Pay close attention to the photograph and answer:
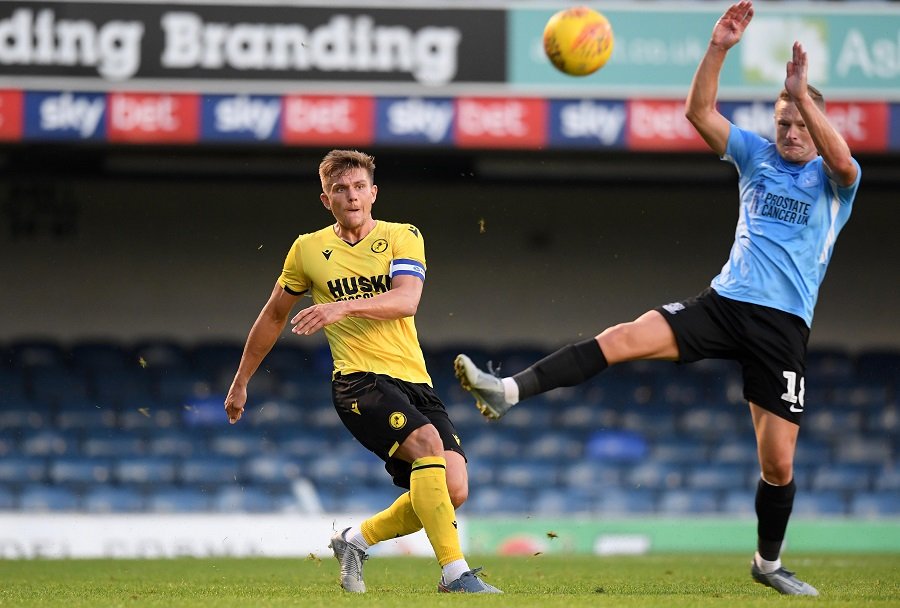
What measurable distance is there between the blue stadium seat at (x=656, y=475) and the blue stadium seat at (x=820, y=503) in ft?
3.86

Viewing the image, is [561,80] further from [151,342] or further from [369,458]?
[151,342]

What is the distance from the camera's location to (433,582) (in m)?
7.14

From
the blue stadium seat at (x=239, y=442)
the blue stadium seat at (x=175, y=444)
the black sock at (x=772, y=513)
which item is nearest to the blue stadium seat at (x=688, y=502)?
the blue stadium seat at (x=239, y=442)

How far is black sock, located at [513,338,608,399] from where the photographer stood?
5.58 metres

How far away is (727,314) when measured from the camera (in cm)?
586

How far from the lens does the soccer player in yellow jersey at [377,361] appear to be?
5.70 meters

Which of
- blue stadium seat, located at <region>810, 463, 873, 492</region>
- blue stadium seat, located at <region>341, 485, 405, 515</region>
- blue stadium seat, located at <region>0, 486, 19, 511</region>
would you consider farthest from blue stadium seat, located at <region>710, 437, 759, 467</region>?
blue stadium seat, located at <region>0, 486, 19, 511</region>

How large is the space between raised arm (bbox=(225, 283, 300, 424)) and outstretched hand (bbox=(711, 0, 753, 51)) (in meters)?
2.22

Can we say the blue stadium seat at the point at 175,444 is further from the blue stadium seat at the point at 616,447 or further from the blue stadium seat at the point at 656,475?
the blue stadium seat at the point at 656,475

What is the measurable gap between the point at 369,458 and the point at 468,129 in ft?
11.7

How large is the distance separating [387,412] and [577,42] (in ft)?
7.62

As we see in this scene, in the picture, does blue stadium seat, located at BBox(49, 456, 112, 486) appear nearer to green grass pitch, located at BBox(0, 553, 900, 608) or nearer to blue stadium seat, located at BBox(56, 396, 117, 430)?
blue stadium seat, located at BBox(56, 396, 117, 430)

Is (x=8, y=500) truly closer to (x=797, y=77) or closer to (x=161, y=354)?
(x=161, y=354)

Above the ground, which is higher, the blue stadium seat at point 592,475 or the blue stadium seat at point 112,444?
the blue stadium seat at point 112,444
